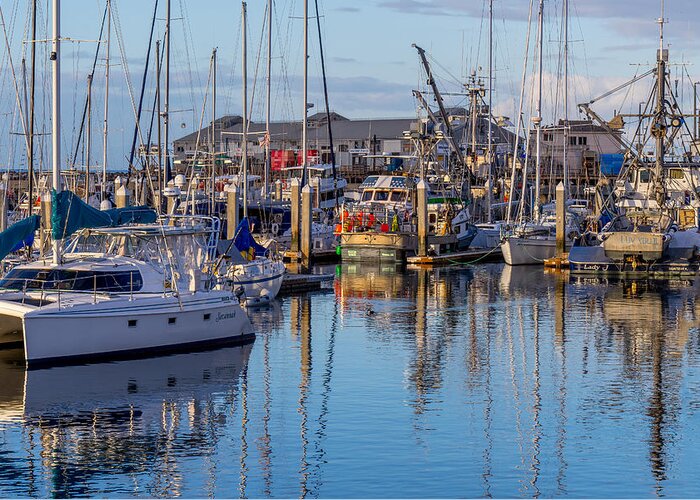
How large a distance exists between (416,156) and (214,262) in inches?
1364

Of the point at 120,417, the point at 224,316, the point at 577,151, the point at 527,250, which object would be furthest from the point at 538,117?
the point at 577,151

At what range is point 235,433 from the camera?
971 inches

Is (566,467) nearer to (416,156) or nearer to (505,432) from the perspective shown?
(505,432)

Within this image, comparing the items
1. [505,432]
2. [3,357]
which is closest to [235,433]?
[505,432]

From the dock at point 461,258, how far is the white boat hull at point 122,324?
30631mm

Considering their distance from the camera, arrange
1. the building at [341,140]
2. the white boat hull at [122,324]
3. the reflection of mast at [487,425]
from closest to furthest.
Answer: the reflection of mast at [487,425] < the white boat hull at [122,324] < the building at [341,140]

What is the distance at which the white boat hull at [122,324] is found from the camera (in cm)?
3028

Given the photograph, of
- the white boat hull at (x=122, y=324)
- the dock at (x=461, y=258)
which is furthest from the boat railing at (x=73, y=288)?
the dock at (x=461, y=258)

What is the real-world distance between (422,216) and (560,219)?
269 inches

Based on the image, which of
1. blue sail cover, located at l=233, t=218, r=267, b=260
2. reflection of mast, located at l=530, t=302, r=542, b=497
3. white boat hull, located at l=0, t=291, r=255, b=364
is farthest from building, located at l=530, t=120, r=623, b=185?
white boat hull, located at l=0, t=291, r=255, b=364

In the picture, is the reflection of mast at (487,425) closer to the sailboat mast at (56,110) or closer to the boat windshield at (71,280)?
the boat windshield at (71,280)

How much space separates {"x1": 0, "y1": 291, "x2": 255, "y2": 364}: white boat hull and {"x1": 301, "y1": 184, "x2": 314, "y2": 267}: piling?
70.6ft

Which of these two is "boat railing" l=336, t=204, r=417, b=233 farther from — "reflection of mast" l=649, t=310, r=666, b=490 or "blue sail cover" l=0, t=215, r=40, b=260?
"blue sail cover" l=0, t=215, r=40, b=260

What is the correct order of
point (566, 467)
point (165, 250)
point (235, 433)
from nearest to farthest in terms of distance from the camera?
point (566, 467) → point (235, 433) → point (165, 250)
